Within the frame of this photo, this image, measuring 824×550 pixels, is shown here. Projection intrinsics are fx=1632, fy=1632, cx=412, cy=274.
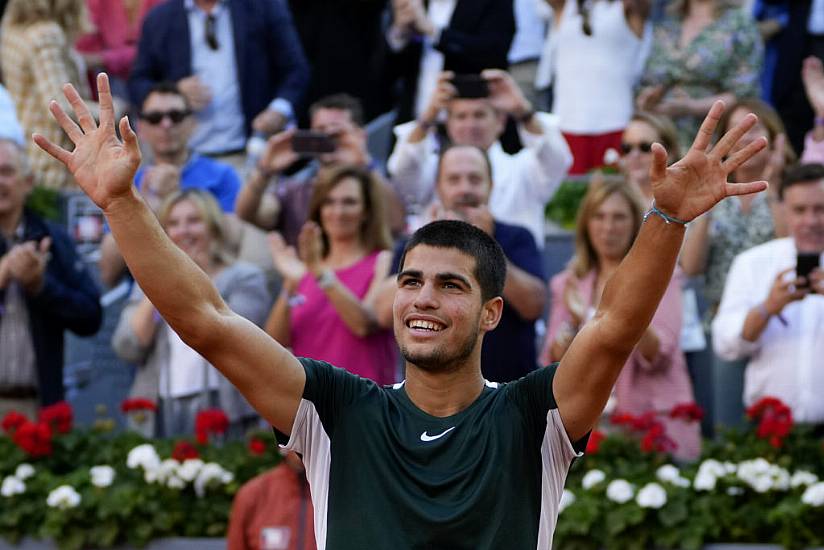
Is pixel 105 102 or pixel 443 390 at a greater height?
pixel 105 102

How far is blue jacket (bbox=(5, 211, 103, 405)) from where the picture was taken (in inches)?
355

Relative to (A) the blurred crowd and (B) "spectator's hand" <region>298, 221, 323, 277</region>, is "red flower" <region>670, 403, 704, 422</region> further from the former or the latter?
(B) "spectator's hand" <region>298, 221, 323, 277</region>

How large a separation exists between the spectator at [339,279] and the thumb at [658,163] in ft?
13.1

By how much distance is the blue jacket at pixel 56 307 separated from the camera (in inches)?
355

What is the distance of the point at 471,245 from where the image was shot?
189 inches

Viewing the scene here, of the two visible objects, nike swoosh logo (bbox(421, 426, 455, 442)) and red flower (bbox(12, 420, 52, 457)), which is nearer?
nike swoosh logo (bbox(421, 426, 455, 442))

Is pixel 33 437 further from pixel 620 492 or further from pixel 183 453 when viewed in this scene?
pixel 620 492

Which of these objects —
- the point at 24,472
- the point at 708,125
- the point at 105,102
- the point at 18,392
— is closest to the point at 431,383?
the point at 708,125

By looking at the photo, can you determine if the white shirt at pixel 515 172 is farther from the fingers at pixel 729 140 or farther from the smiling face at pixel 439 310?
the fingers at pixel 729 140

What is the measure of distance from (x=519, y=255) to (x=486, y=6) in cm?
296

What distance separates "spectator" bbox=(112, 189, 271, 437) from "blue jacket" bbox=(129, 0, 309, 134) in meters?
1.87

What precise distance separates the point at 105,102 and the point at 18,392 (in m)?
5.03

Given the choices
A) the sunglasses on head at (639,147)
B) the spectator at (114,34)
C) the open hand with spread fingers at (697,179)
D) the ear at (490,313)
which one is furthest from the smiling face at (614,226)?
the spectator at (114,34)

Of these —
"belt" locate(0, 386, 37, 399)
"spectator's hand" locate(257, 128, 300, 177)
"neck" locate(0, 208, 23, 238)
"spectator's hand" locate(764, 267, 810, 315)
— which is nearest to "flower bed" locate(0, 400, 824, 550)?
"belt" locate(0, 386, 37, 399)
